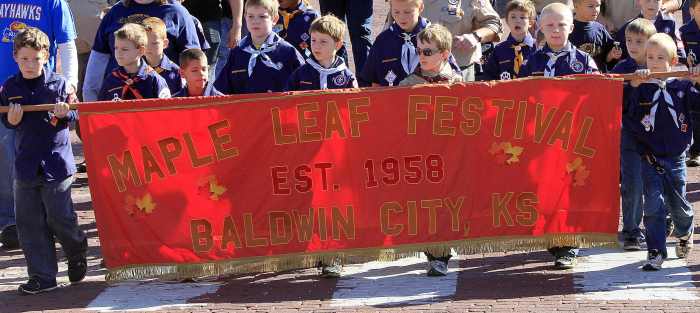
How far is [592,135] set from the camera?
30.9 ft

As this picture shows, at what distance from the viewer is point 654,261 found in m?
9.38

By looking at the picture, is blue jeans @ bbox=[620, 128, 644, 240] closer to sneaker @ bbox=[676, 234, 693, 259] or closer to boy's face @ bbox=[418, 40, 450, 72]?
sneaker @ bbox=[676, 234, 693, 259]

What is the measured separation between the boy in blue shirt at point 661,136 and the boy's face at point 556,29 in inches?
26.3

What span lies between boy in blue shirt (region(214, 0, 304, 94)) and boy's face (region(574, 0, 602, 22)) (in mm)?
2484

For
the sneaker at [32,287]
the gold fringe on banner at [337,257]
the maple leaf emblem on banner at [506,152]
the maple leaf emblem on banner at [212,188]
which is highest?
the maple leaf emblem on banner at [506,152]

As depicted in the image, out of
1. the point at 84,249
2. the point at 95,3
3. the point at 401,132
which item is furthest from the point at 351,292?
the point at 95,3

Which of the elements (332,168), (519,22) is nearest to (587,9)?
(519,22)

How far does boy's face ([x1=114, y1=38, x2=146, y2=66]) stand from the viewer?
9719 mm

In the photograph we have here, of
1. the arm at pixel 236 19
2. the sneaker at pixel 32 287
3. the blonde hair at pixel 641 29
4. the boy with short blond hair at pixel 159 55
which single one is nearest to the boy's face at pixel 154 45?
the boy with short blond hair at pixel 159 55

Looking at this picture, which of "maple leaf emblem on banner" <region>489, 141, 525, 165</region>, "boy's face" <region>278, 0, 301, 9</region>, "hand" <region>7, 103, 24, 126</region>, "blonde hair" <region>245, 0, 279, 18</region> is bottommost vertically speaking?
"maple leaf emblem on banner" <region>489, 141, 525, 165</region>

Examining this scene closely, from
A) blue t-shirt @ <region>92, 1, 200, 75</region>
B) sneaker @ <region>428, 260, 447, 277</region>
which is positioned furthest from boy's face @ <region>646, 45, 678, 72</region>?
blue t-shirt @ <region>92, 1, 200, 75</region>

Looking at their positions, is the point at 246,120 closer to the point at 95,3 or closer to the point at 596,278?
the point at 596,278

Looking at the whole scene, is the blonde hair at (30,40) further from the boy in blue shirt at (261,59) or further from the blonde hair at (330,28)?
the blonde hair at (330,28)

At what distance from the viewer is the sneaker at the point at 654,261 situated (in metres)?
9.37
